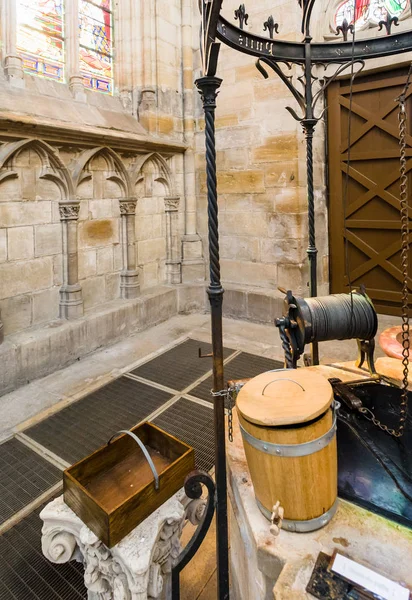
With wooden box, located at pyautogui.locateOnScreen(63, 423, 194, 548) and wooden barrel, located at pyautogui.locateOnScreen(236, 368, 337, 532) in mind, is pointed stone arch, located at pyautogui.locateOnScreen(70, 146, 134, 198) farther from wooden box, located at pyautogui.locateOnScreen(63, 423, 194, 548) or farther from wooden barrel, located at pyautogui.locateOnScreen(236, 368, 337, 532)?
wooden barrel, located at pyautogui.locateOnScreen(236, 368, 337, 532)

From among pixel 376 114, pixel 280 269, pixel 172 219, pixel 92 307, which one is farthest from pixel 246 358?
pixel 376 114

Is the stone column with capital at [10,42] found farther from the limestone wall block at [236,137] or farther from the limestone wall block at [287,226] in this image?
the limestone wall block at [287,226]

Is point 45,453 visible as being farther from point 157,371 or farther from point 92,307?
point 92,307

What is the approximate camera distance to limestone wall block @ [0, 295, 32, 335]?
11.2 ft

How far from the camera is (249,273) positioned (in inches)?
193

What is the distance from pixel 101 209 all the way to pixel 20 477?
285 cm

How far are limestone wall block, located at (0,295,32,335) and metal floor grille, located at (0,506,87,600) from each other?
2015 mm

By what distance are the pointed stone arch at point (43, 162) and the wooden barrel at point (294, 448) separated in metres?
3.06

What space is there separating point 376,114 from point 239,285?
8.01 feet

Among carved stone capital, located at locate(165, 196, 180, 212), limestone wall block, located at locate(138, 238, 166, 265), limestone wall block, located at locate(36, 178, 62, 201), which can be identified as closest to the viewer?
limestone wall block, located at locate(36, 178, 62, 201)

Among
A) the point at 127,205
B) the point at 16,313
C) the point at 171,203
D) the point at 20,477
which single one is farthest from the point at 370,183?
the point at 20,477

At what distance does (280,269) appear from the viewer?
15.2ft

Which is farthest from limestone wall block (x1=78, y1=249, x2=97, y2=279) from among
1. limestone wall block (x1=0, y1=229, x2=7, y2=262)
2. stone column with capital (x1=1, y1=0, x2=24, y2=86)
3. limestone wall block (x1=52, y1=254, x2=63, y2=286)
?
stone column with capital (x1=1, y1=0, x2=24, y2=86)

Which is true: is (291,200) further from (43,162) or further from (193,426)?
(193,426)
